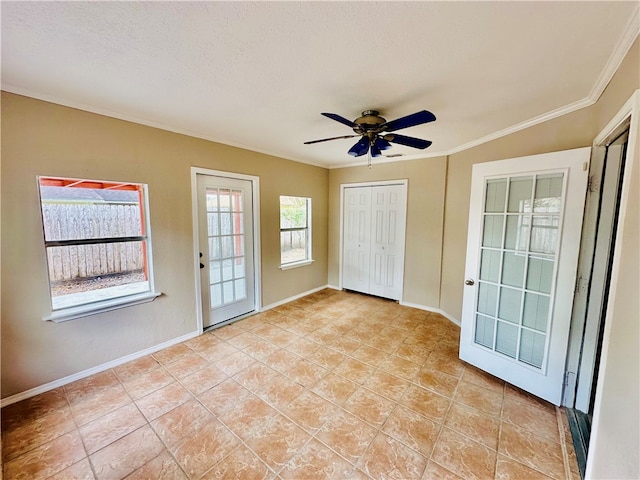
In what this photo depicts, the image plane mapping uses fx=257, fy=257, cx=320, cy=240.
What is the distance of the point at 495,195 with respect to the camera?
2.35m

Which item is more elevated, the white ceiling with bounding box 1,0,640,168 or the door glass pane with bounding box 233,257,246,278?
the white ceiling with bounding box 1,0,640,168

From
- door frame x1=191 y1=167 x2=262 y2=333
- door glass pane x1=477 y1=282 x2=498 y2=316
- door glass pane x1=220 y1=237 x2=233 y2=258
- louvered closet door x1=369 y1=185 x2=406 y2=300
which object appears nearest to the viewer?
door glass pane x1=477 y1=282 x2=498 y2=316

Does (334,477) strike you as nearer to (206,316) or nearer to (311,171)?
(206,316)

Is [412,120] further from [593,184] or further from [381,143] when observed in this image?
[593,184]

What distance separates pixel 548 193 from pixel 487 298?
1036 mm

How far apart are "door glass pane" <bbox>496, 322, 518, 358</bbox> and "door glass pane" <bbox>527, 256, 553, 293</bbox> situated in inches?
16.4

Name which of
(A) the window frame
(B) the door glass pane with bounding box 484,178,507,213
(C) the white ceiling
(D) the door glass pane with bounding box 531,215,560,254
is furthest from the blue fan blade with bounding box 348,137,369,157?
(A) the window frame

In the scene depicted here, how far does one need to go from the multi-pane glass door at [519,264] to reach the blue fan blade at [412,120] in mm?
1081

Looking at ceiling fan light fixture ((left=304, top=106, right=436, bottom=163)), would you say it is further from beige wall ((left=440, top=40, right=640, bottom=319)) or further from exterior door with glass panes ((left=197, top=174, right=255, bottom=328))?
exterior door with glass panes ((left=197, top=174, right=255, bottom=328))

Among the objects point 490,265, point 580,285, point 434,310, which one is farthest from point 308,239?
point 580,285

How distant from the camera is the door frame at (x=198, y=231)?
3004 millimetres

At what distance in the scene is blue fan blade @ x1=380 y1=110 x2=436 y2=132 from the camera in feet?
5.52

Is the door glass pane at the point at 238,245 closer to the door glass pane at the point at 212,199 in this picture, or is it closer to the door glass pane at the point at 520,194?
the door glass pane at the point at 212,199

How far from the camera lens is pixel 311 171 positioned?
457 centimetres
